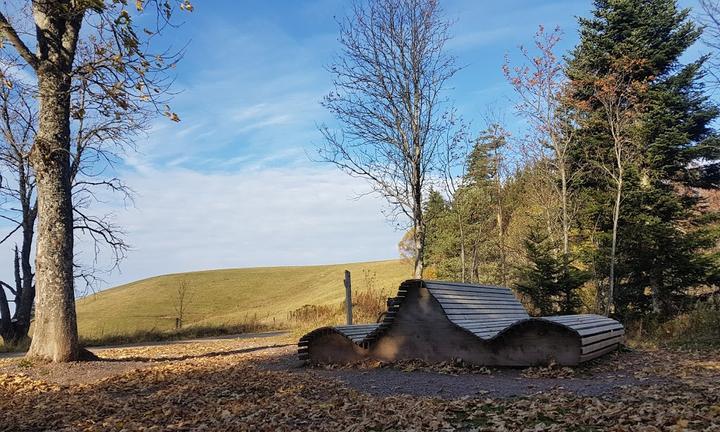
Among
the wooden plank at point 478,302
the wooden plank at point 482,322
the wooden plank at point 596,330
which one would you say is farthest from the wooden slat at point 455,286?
the wooden plank at point 596,330

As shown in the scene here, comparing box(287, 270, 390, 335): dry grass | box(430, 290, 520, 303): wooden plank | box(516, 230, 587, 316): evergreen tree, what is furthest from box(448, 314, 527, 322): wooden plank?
box(287, 270, 390, 335): dry grass

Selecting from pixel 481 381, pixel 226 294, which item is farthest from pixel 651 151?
pixel 226 294

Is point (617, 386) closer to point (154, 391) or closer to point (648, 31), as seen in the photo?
point (154, 391)

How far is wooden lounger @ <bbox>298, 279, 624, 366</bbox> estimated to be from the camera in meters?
8.53

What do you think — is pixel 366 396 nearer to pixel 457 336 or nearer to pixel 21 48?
pixel 457 336

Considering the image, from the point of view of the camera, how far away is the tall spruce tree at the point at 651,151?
16000 millimetres

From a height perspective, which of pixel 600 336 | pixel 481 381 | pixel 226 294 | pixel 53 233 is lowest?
pixel 481 381

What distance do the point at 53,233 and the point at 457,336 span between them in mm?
7651

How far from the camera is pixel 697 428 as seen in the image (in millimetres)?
4379

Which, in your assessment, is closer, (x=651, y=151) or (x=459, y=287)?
(x=459, y=287)

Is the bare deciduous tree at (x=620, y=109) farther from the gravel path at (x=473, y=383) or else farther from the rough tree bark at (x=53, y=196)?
the rough tree bark at (x=53, y=196)

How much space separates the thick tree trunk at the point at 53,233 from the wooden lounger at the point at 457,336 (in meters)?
4.48

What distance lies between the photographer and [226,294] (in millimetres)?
55500

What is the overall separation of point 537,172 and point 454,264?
33.5 feet
